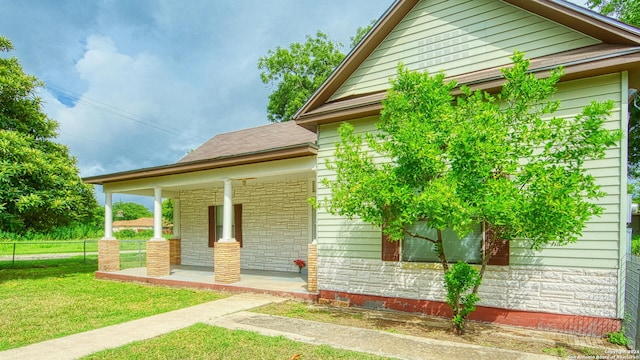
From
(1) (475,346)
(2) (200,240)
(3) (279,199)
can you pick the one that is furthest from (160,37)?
(1) (475,346)

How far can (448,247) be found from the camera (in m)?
6.52

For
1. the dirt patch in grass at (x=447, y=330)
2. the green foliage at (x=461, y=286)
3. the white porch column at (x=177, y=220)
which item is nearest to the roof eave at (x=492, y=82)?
the green foliage at (x=461, y=286)

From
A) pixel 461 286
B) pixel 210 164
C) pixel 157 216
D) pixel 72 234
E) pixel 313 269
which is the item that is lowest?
pixel 72 234

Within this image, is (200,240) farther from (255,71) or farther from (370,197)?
(255,71)

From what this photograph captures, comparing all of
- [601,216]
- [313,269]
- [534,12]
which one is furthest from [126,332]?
[534,12]

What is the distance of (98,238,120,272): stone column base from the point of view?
12.2 metres

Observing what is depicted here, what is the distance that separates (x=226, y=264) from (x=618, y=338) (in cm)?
779

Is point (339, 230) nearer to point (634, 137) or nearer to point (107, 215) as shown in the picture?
point (107, 215)

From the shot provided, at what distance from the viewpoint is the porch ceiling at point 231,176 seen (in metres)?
8.40

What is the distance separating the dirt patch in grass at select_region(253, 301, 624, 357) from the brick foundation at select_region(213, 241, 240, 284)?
7.27ft

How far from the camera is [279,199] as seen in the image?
461 inches

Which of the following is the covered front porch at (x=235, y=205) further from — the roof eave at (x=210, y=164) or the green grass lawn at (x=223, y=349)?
the green grass lawn at (x=223, y=349)

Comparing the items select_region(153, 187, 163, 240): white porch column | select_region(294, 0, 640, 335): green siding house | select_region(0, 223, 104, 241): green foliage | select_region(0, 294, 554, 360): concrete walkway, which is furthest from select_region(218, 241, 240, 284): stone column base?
select_region(0, 223, 104, 241): green foliage

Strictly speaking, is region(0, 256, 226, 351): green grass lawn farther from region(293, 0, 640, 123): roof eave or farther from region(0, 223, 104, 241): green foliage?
region(0, 223, 104, 241): green foliage
